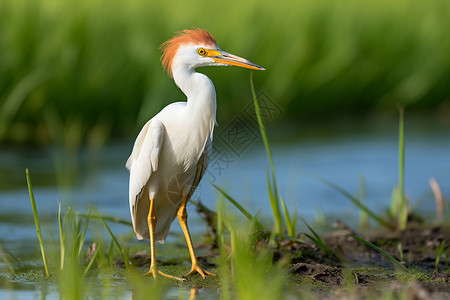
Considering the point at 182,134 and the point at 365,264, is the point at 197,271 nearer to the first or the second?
the point at 182,134

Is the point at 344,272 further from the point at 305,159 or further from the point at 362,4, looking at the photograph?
the point at 362,4

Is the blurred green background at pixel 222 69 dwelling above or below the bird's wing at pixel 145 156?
above

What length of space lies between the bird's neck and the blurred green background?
3.84 m

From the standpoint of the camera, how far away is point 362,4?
546 inches

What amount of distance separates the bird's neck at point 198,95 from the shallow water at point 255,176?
59 centimetres

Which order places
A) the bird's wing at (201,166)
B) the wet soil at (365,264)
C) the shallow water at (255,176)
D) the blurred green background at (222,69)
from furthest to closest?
the blurred green background at (222,69), the shallow water at (255,176), the bird's wing at (201,166), the wet soil at (365,264)

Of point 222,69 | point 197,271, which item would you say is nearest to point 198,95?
point 197,271

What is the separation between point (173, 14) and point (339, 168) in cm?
371

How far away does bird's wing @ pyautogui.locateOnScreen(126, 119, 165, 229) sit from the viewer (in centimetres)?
420

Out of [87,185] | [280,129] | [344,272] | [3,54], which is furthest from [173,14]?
[344,272]

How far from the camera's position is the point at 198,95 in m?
4.18

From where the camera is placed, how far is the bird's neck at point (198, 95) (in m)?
4.17

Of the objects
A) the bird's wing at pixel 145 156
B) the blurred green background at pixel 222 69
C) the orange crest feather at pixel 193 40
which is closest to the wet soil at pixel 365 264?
the bird's wing at pixel 145 156

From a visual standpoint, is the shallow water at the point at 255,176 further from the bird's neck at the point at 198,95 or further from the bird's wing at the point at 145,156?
the bird's neck at the point at 198,95
